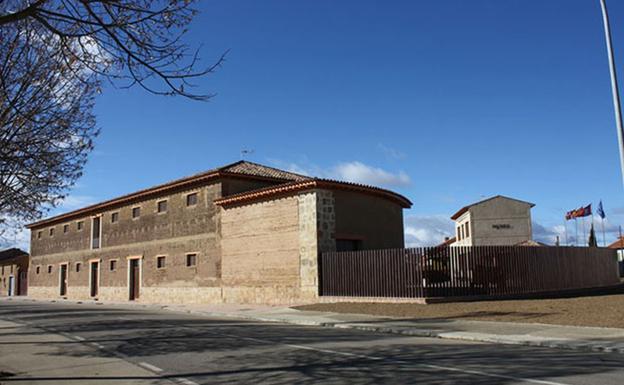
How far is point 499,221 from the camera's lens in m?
61.2

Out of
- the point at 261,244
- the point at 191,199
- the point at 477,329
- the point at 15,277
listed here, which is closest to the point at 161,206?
the point at 191,199

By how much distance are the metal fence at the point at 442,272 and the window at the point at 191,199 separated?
10.5 m

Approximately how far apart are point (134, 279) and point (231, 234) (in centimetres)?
1194

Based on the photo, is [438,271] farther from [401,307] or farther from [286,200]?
[286,200]

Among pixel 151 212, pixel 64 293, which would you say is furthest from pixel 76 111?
pixel 64 293

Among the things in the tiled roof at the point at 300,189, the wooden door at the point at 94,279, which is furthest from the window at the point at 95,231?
the tiled roof at the point at 300,189

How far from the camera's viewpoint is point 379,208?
2770 cm

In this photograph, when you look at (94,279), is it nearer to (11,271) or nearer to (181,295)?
(181,295)

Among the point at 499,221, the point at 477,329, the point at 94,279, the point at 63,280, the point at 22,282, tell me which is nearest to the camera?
the point at 477,329

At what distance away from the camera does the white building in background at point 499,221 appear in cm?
6106

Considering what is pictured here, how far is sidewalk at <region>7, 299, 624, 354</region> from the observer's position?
11773 millimetres

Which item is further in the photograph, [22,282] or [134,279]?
[22,282]

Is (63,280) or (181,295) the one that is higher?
(63,280)

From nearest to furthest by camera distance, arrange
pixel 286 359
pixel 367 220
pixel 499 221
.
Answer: pixel 286 359, pixel 367 220, pixel 499 221
